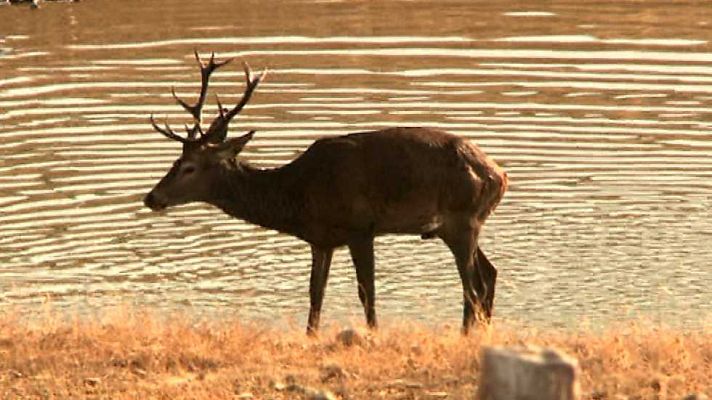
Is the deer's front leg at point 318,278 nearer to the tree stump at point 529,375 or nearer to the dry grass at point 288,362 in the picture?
the dry grass at point 288,362

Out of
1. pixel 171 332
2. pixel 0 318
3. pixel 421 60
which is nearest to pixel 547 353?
pixel 171 332

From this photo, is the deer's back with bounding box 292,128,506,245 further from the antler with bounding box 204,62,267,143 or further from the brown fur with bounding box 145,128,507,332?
the antler with bounding box 204,62,267,143

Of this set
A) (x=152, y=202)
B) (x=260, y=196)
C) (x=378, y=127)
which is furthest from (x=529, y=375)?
(x=378, y=127)

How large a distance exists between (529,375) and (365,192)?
7.30 meters

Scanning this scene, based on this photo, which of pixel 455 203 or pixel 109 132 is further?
pixel 109 132

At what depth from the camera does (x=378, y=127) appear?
28.2 metres

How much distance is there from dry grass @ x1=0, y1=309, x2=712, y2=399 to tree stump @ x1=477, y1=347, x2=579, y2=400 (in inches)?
130

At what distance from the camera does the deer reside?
52.2 ft

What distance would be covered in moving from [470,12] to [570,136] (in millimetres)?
13603

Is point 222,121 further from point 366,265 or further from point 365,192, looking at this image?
point 366,265

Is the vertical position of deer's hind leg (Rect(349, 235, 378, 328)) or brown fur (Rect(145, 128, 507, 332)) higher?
brown fur (Rect(145, 128, 507, 332))

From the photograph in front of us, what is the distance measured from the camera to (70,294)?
19703 mm

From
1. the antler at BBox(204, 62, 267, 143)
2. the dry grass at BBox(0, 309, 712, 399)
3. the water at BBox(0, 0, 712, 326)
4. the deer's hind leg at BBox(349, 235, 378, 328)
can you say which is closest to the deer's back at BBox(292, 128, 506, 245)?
the deer's hind leg at BBox(349, 235, 378, 328)

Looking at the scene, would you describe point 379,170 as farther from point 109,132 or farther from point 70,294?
point 109,132
